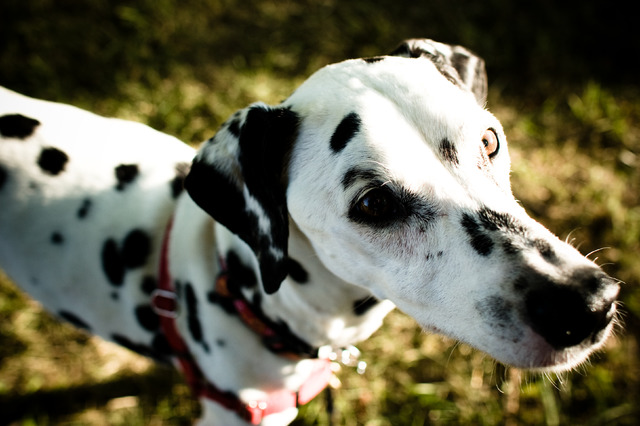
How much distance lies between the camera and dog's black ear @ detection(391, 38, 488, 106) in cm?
191

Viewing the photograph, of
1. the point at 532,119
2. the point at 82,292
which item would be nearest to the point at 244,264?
the point at 82,292

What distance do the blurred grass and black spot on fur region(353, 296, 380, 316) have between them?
1.37 meters

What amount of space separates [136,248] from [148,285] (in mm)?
209

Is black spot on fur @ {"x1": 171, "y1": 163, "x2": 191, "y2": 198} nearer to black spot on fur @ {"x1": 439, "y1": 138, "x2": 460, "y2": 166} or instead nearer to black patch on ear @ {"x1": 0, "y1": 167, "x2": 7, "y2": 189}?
black patch on ear @ {"x1": 0, "y1": 167, "x2": 7, "y2": 189}

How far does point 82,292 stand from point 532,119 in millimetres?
4205

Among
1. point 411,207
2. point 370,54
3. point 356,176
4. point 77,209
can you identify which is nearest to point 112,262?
point 77,209

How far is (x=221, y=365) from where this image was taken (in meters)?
2.04

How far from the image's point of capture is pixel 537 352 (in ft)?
4.38

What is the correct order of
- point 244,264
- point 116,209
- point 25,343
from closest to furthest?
1. point 244,264
2. point 116,209
3. point 25,343

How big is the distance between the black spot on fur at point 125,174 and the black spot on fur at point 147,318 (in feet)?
2.11

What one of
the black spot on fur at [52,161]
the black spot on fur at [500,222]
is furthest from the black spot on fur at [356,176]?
the black spot on fur at [52,161]

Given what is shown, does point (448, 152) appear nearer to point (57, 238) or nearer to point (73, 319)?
point (57, 238)

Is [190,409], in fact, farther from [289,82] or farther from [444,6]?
[444,6]

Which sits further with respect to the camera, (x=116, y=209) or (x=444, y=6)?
(x=444, y=6)
